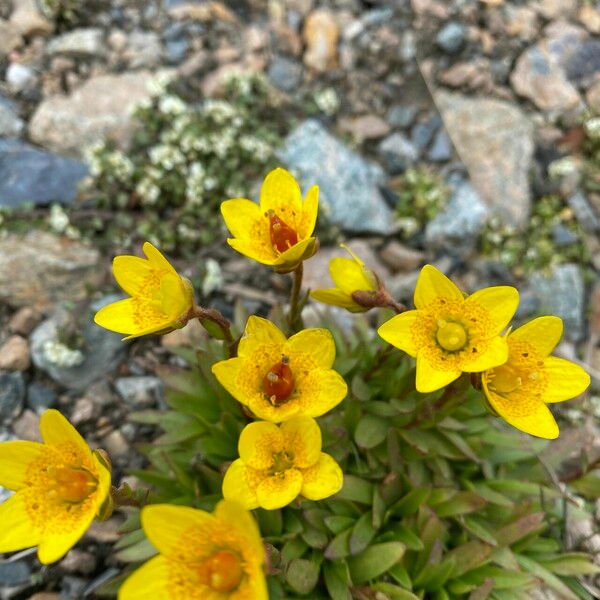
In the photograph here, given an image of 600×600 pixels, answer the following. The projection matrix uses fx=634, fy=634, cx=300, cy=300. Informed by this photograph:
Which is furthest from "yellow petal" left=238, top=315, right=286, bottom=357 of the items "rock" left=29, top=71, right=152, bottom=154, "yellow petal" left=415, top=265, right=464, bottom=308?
"rock" left=29, top=71, right=152, bottom=154

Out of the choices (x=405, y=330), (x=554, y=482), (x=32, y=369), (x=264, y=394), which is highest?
(x=405, y=330)

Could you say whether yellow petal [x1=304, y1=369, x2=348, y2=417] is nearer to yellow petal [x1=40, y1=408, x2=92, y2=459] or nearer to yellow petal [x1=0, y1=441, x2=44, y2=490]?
yellow petal [x1=40, y1=408, x2=92, y2=459]

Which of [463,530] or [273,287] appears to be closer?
[463,530]

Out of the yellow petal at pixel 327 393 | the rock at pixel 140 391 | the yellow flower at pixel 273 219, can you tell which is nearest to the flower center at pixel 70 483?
the yellow petal at pixel 327 393

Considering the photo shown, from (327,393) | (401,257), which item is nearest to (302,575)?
(327,393)

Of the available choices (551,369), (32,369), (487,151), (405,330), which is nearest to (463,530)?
(551,369)

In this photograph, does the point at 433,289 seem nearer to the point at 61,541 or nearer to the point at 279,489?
the point at 279,489

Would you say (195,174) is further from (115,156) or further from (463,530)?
(463,530)
